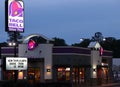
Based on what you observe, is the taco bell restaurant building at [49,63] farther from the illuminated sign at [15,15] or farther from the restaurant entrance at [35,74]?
the illuminated sign at [15,15]

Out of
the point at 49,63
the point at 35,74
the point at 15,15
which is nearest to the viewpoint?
the point at 15,15

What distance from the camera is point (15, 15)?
41.3 meters

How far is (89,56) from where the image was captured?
71.2m

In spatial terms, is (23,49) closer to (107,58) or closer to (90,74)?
(90,74)

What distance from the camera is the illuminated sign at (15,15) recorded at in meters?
40.7

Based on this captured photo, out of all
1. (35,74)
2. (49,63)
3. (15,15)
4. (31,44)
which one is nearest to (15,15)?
(15,15)

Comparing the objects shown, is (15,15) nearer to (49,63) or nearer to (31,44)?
(31,44)

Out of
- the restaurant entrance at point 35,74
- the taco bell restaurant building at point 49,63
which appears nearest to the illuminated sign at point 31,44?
the taco bell restaurant building at point 49,63

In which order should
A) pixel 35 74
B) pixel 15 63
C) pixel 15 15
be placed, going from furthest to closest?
pixel 35 74
pixel 15 15
pixel 15 63

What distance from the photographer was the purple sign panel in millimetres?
40750

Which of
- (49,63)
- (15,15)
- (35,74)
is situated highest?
(15,15)

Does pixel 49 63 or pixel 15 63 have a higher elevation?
pixel 49 63

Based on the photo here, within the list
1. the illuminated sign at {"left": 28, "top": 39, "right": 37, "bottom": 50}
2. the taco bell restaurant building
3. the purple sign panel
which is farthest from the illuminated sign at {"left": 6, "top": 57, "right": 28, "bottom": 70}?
the illuminated sign at {"left": 28, "top": 39, "right": 37, "bottom": 50}

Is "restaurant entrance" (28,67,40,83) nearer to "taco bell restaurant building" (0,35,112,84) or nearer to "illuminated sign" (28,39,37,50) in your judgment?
"taco bell restaurant building" (0,35,112,84)
